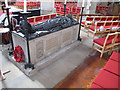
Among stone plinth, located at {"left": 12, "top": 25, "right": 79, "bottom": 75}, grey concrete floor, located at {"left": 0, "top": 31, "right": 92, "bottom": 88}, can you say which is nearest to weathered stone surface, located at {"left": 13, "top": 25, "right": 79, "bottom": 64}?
stone plinth, located at {"left": 12, "top": 25, "right": 79, "bottom": 75}

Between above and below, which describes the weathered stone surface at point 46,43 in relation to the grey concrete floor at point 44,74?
above

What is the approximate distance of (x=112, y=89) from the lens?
139 centimetres

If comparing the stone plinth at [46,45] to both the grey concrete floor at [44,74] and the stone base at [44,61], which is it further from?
the grey concrete floor at [44,74]

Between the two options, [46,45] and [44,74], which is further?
[46,45]

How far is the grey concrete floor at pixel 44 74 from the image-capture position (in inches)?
77.3

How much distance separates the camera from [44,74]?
224cm

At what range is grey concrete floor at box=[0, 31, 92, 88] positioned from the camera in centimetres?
196

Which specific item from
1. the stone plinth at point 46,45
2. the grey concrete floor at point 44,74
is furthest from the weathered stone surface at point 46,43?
the grey concrete floor at point 44,74

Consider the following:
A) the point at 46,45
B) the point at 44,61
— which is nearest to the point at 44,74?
the point at 44,61

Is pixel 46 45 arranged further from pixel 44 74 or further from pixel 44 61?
pixel 44 74

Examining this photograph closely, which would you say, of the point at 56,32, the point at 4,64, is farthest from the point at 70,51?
the point at 4,64

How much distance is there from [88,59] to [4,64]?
7.03 feet

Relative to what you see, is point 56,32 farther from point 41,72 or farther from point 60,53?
point 41,72

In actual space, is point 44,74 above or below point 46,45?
below
